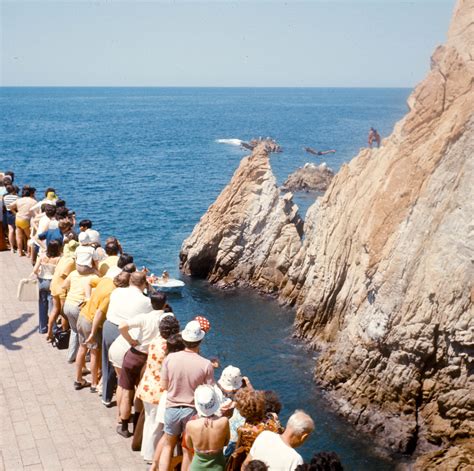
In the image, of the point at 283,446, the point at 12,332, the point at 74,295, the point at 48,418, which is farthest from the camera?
the point at 12,332

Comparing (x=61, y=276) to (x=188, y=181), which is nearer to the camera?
(x=61, y=276)

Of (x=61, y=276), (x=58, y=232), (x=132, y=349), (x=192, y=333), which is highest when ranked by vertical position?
(x=192, y=333)

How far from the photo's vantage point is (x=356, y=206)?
867 inches

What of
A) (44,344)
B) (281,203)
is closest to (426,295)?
(44,344)

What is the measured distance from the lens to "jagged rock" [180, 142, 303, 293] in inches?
1169

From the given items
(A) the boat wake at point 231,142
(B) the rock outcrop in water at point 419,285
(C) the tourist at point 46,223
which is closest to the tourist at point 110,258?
(C) the tourist at point 46,223

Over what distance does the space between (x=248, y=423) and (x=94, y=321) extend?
144 inches

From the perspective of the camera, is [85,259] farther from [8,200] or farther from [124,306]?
[8,200]

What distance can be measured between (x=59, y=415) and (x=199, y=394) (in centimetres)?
382

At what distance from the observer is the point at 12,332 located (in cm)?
1280

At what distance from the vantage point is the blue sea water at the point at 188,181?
2056 cm

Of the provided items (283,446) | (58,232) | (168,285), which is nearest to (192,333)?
(283,446)

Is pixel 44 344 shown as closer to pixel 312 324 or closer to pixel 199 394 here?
pixel 199 394

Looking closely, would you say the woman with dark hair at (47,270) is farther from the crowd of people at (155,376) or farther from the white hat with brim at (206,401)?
the white hat with brim at (206,401)
